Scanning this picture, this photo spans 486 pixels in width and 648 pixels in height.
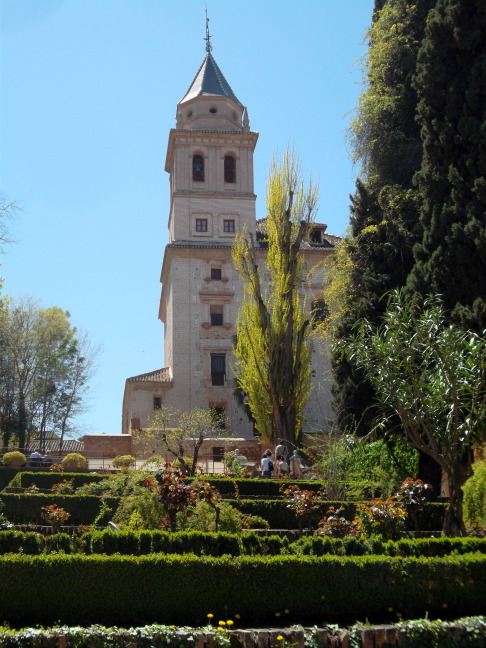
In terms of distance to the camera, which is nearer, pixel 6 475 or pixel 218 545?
pixel 218 545

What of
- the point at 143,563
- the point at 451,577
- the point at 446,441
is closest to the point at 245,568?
the point at 143,563

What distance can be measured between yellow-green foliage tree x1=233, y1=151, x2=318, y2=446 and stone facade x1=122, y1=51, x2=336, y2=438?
8.90 meters

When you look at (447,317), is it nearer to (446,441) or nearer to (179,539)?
(446,441)

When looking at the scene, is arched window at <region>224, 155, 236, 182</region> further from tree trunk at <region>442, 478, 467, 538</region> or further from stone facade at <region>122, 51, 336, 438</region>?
tree trunk at <region>442, 478, 467, 538</region>

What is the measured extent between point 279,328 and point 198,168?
57.4 feet

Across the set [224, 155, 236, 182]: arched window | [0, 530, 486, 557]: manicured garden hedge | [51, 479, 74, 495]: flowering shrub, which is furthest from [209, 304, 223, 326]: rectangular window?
[0, 530, 486, 557]: manicured garden hedge

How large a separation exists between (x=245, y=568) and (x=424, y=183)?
13.5m

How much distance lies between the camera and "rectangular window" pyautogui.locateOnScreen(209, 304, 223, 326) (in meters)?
40.2

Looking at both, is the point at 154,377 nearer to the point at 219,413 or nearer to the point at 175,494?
the point at 219,413

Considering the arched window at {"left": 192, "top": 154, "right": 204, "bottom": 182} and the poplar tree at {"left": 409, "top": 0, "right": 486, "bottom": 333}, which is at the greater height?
the arched window at {"left": 192, "top": 154, "right": 204, "bottom": 182}

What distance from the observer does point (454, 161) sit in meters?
19.0

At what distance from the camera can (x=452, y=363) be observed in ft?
43.5

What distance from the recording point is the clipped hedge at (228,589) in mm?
8250

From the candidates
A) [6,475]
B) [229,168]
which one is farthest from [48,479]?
[229,168]
